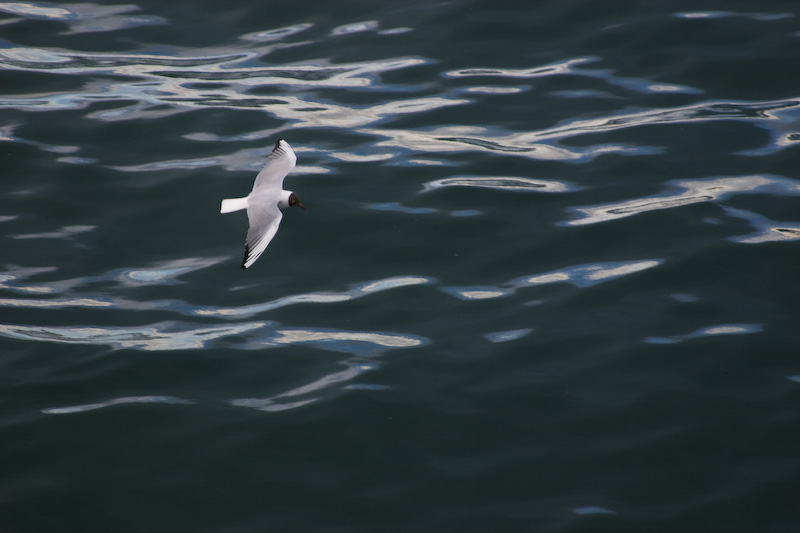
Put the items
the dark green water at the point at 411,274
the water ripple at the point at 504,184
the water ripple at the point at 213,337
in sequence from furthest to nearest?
the water ripple at the point at 504,184, the water ripple at the point at 213,337, the dark green water at the point at 411,274

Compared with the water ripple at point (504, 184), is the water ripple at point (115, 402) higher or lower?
lower

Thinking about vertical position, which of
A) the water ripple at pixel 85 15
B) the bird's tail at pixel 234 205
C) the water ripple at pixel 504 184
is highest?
the water ripple at pixel 85 15

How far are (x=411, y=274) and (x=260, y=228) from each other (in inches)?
54.1

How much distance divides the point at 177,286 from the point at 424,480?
2885mm

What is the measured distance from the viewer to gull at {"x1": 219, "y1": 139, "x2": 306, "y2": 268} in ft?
20.1

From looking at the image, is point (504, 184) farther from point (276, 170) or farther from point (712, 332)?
point (712, 332)

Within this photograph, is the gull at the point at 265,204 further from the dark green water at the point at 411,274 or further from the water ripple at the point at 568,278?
the water ripple at the point at 568,278

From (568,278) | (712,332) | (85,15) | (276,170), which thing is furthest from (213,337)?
(85,15)

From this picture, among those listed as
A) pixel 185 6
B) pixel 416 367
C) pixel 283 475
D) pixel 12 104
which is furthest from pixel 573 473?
pixel 185 6

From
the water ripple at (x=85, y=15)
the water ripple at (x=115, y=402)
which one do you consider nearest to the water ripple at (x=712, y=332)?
the water ripple at (x=115, y=402)

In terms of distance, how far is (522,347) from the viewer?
609cm

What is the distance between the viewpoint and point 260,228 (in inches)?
245

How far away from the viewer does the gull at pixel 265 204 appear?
20.1ft

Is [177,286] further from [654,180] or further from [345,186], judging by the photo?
[654,180]
